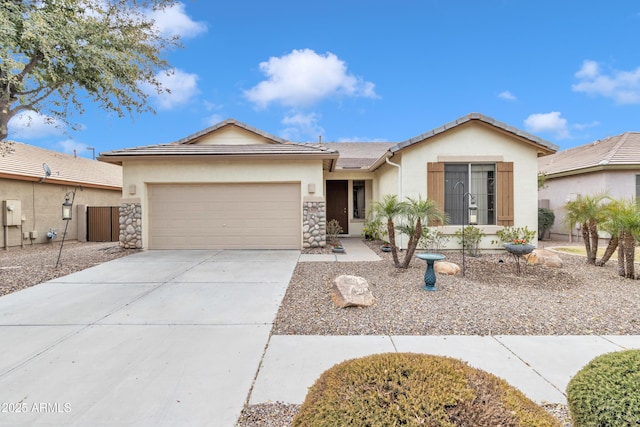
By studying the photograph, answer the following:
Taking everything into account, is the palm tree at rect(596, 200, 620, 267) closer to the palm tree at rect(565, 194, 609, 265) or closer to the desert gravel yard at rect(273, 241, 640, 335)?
the palm tree at rect(565, 194, 609, 265)

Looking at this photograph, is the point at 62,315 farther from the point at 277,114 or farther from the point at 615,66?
the point at 615,66

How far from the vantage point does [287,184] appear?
10672mm

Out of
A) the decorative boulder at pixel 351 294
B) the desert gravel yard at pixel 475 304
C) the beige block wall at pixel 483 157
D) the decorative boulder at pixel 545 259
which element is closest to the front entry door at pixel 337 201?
the beige block wall at pixel 483 157

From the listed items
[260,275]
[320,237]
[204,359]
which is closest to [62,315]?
[204,359]

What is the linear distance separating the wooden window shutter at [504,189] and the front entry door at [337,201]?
6467 millimetres

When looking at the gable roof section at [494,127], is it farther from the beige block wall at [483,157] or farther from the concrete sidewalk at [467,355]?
the concrete sidewalk at [467,355]

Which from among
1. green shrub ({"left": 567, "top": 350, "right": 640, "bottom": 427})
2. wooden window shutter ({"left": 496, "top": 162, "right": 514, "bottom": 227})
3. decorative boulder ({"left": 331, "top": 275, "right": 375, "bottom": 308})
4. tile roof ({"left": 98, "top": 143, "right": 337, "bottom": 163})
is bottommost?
decorative boulder ({"left": 331, "top": 275, "right": 375, "bottom": 308})

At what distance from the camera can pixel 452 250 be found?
32.7ft

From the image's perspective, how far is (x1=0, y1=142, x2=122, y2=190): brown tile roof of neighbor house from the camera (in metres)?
12.7

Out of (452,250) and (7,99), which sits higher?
(7,99)

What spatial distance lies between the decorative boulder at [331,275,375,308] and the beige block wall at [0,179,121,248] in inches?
551

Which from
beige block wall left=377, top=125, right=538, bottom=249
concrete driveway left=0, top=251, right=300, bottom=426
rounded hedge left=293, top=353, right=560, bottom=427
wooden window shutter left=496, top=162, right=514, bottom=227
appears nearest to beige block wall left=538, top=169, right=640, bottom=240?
beige block wall left=377, top=125, right=538, bottom=249

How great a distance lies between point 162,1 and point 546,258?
448 inches

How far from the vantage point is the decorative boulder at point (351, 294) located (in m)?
4.82
